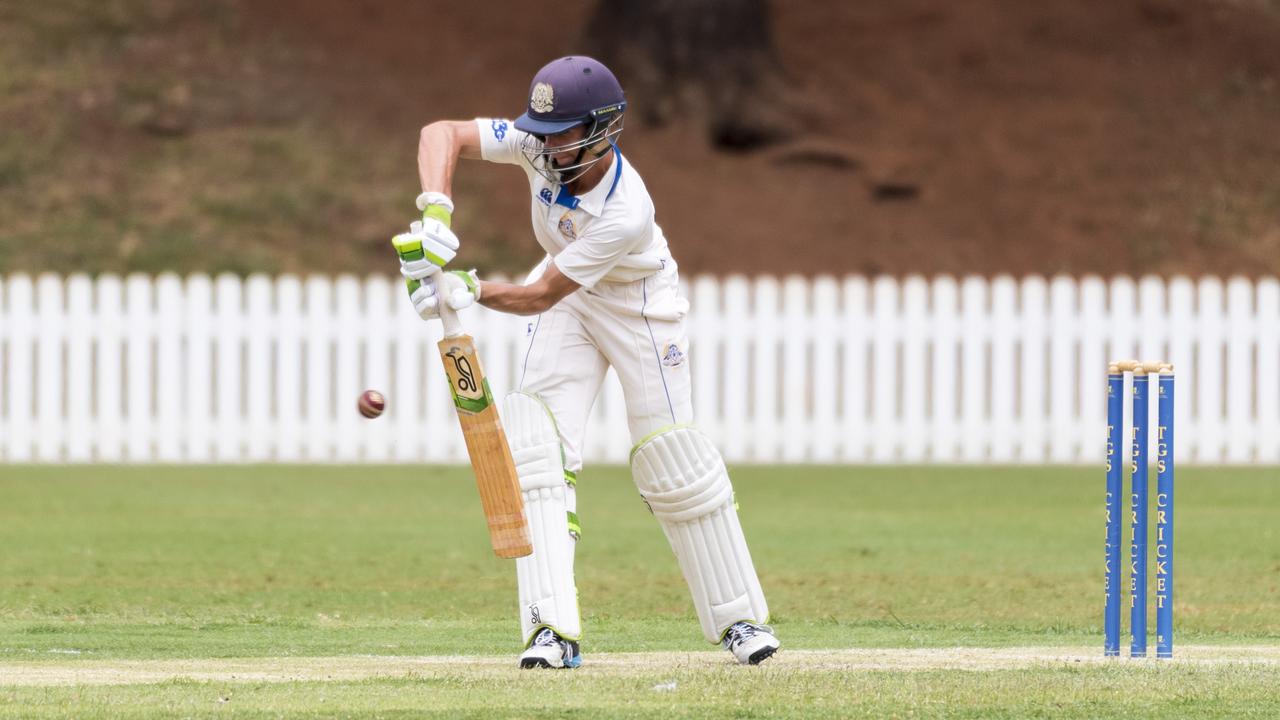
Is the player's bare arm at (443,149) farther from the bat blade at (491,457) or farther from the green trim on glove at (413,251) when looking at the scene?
the bat blade at (491,457)

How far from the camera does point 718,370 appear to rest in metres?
14.5

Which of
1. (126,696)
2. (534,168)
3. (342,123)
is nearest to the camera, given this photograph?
(126,696)

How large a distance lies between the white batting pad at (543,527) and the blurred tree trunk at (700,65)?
45.3 feet

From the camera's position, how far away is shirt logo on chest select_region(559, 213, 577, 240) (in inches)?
236

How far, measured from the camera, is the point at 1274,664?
5961 mm

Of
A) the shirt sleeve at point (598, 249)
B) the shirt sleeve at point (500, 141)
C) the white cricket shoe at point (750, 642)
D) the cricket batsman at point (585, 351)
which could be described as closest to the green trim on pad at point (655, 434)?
the cricket batsman at point (585, 351)

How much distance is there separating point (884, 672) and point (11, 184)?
1441 centimetres

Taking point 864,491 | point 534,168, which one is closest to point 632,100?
point 864,491

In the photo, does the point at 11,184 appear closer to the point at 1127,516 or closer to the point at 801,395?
the point at 801,395

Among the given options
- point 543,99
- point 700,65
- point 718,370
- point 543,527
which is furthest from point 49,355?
point 543,99

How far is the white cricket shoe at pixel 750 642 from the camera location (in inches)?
236

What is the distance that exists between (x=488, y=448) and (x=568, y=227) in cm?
69

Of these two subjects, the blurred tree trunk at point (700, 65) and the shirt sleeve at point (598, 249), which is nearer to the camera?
the shirt sleeve at point (598, 249)

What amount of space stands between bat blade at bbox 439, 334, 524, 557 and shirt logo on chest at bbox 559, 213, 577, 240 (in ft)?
1.45
